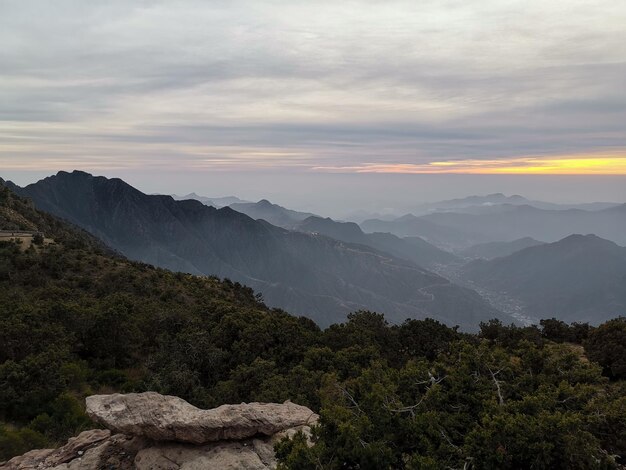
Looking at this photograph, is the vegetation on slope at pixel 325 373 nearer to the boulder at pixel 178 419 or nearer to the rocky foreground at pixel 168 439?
the rocky foreground at pixel 168 439

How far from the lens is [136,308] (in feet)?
111

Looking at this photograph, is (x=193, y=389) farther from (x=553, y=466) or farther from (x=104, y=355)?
(x=553, y=466)

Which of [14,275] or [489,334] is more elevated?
[14,275]

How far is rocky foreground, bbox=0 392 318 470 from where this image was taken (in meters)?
11.9

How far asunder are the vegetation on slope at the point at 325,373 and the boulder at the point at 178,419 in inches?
97.2

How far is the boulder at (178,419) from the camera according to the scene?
475 inches

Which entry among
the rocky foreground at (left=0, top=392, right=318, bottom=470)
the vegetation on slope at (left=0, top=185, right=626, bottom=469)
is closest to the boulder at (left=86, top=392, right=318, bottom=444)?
the rocky foreground at (left=0, top=392, right=318, bottom=470)

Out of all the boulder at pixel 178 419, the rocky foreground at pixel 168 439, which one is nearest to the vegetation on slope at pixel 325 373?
the rocky foreground at pixel 168 439

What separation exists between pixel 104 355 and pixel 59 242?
32830mm

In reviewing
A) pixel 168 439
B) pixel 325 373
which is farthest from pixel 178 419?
pixel 325 373

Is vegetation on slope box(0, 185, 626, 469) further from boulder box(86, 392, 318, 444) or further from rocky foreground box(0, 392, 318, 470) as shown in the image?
boulder box(86, 392, 318, 444)

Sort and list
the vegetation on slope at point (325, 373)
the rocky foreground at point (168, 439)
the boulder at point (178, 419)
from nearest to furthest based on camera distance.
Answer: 1. the vegetation on slope at point (325, 373)
2. the rocky foreground at point (168, 439)
3. the boulder at point (178, 419)

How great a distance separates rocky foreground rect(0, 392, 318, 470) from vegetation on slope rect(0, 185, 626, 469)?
2.17 m

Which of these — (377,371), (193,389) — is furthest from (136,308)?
(377,371)
